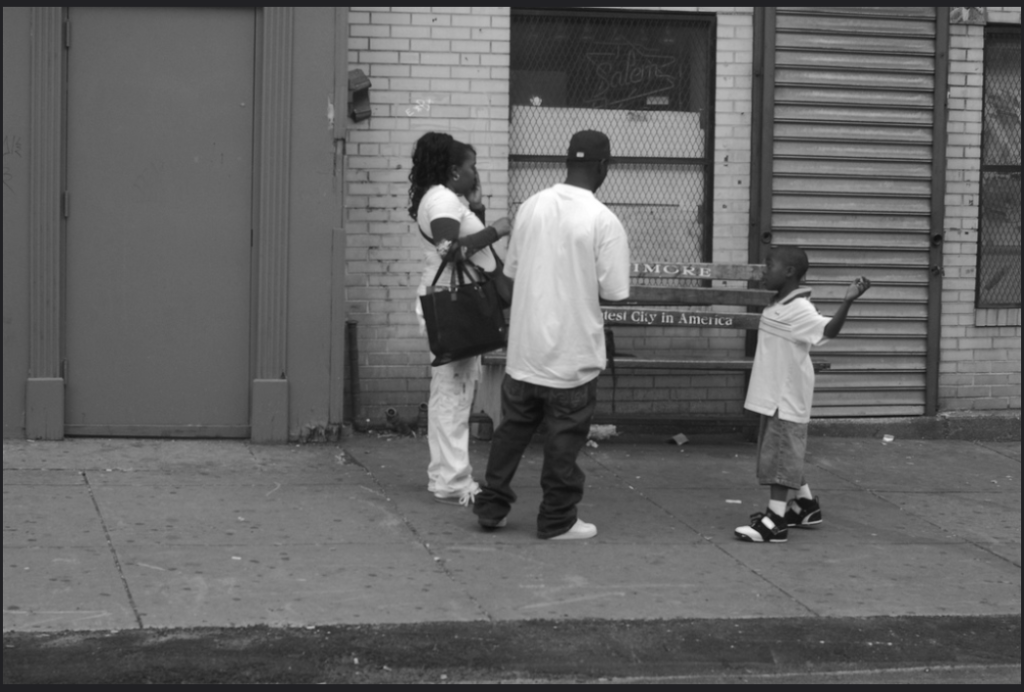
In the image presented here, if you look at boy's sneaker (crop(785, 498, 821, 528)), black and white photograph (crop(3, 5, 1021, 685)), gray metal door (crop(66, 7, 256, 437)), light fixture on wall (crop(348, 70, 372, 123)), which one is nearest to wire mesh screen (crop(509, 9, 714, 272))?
black and white photograph (crop(3, 5, 1021, 685))

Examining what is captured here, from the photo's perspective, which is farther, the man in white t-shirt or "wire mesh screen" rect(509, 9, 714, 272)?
"wire mesh screen" rect(509, 9, 714, 272)

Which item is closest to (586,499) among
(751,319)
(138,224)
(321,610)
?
(751,319)

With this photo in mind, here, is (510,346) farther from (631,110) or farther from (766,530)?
(631,110)

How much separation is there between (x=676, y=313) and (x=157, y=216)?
10.7 feet

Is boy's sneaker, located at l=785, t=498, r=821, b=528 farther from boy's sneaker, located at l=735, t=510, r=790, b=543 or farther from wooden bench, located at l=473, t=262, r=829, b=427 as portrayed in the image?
wooden bench, located at l=473, t=262, r=829, b=427

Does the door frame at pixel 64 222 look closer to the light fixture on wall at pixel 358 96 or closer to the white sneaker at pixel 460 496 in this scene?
the light fixture on wall at pixel 358 96

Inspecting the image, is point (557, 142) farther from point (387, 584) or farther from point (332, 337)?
point (387, 584)

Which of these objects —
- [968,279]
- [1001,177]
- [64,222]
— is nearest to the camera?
[64,222]

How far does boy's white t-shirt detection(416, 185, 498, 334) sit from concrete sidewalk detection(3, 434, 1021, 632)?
1186 mm

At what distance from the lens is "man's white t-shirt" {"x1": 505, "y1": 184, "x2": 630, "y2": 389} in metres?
6.55

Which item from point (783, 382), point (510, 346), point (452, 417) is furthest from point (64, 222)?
point (783, 382)

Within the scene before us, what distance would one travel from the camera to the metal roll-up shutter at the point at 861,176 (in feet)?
32.1

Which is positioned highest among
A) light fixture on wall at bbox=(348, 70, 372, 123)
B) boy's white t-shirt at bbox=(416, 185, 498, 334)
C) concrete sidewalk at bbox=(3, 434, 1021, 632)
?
light fixture on wall at bbox=(348, 70, 372, 123)

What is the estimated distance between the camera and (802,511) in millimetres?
7207
